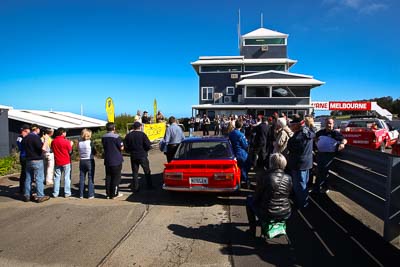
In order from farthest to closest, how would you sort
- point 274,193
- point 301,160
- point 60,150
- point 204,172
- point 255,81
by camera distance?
point 255,81 < point 60,150 < point 204,172 < point 301,160 < point 274,193

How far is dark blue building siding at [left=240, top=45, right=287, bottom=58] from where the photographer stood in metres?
40.1

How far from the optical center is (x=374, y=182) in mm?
4844

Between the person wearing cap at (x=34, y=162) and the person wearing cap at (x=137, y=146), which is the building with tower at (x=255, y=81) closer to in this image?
the person wearing cap at (x=137, y=146)

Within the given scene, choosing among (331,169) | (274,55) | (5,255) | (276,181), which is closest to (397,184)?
(276,181)

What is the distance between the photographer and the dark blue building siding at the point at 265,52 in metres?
40.1

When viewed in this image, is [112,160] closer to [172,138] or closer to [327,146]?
[172,138]

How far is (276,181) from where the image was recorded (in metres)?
4.08

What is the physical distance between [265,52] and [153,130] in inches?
1121

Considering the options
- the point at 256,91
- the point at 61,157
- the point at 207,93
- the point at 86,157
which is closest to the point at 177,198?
the point at 86,157

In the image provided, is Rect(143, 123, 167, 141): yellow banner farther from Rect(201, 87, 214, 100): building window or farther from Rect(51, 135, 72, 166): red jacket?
Rect(201, 87, 214, 100): building window

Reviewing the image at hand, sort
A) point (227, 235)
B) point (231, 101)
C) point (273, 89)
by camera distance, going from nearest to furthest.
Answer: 1. point (227, 235)
2. point (273, 89)
3. point (231, 101)

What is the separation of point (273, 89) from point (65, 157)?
2994cm

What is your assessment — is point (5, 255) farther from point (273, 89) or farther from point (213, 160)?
point (273, 89)

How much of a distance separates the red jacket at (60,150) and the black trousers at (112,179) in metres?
1.18
